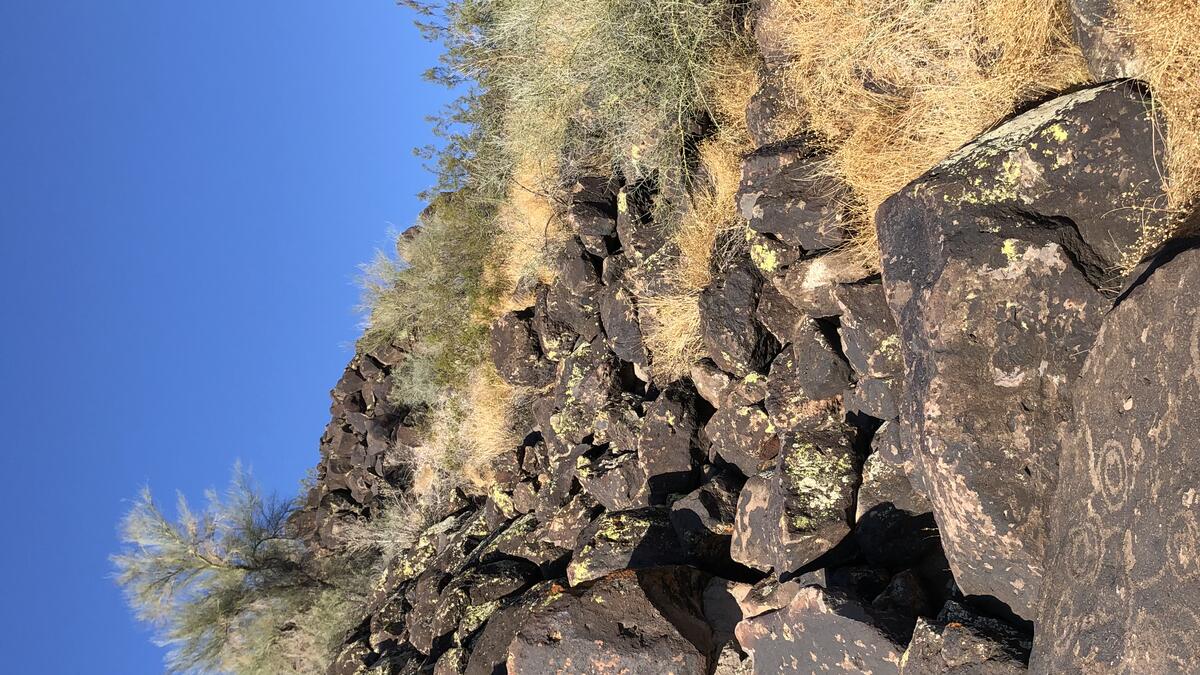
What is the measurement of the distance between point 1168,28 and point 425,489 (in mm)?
9032

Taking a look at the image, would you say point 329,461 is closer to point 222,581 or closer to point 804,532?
point 222,581

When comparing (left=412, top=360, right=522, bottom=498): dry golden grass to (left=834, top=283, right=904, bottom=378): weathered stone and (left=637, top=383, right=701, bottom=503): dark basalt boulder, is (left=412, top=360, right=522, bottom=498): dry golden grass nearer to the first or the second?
(left=637, top=383, right=701, bottom=503): dark basalt boulder

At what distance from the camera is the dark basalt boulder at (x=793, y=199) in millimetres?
5066

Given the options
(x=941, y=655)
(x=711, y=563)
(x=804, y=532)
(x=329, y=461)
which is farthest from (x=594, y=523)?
(x=329, y=461)

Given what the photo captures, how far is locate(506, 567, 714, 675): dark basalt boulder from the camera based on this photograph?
4.86m

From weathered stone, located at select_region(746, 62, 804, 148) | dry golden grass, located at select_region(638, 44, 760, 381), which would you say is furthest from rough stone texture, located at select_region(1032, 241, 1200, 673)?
dry golden grass, located at select_region(638, 44, 760, 381)

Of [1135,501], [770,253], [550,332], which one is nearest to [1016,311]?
[1135,501]

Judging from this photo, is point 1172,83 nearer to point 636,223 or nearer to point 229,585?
point 636,223

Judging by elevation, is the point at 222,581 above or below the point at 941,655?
above

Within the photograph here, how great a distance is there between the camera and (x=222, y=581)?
43.0 ft

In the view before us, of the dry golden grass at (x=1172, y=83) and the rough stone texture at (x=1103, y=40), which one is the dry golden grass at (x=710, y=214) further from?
the dry golden grass at (x=1172, y=83)

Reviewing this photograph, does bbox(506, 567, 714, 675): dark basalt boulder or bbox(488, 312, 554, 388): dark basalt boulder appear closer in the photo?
bbox(506, 567, 714, 675): dark basalt boulder

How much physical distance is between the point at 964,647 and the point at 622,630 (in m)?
2.09

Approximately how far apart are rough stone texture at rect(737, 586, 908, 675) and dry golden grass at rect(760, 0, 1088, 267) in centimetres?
189
